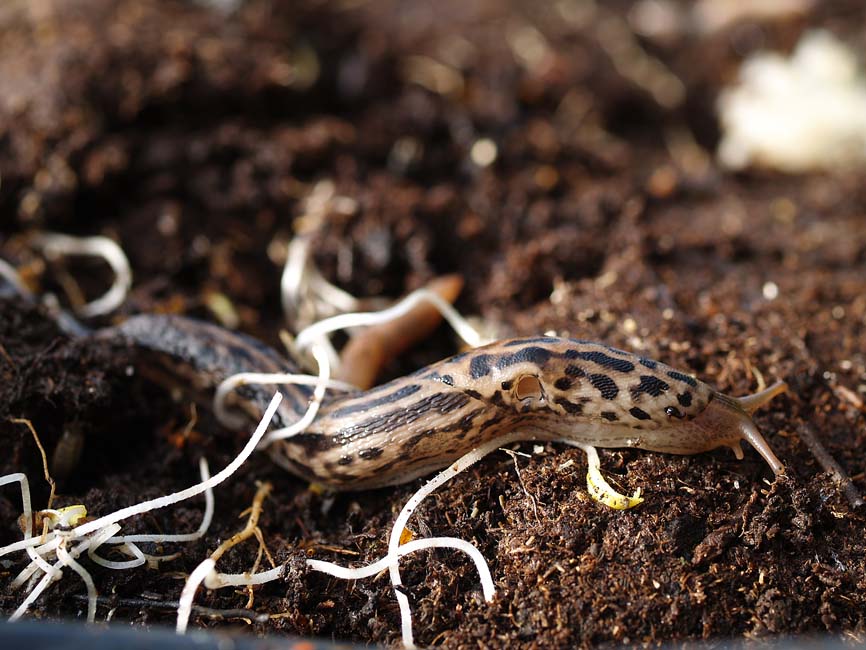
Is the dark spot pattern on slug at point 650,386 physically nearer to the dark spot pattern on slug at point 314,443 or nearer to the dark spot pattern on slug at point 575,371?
the dark spot pattern on slug at point 575,371

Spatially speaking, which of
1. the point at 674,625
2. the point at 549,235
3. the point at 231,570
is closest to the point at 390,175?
the point at 549,235

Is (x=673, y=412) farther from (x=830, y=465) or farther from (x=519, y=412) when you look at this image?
(x=830, y=465)

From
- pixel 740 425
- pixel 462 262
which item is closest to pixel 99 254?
pixel 462 262

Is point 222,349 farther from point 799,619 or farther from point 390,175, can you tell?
point 799,619

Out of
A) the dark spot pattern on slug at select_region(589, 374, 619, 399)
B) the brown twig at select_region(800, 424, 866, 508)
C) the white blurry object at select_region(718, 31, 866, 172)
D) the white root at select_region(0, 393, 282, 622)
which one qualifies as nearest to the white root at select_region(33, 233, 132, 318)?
the white root at select_region(0, 393, 282, 622)

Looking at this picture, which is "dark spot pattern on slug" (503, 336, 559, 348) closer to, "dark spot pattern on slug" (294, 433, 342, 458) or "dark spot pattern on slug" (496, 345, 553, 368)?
"dark spot pattern on slug" (496, 345, 553, 368)

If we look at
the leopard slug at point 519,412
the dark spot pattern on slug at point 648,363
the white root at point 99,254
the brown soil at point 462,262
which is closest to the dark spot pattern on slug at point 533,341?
the leopard slug at point 519,412

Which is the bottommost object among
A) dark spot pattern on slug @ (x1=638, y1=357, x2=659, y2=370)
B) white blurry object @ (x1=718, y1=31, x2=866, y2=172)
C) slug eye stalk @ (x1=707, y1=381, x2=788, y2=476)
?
slug eye stalk @ (x1=707, y1=381, x2=788, y2=476)

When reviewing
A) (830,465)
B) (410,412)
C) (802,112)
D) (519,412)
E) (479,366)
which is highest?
(802,112)
